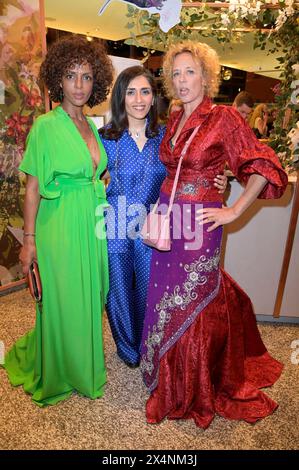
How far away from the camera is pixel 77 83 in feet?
5.25

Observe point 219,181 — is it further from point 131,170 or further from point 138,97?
point 138,97

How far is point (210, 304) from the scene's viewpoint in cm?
170

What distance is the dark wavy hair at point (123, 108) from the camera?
173 centimetres

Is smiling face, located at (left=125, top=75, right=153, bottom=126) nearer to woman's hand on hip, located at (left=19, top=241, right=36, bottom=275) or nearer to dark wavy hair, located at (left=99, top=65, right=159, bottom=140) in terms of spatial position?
dark wavy hair, located at (left=99, top=65, right=159, bottom=140)

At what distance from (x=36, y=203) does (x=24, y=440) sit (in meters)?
1.07

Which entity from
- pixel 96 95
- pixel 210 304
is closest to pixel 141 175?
pixel 96 95

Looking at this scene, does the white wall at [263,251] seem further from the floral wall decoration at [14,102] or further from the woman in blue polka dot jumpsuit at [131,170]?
the floral wall decoration at [14,102]

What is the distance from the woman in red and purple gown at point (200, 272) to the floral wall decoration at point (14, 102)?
1665 millimetres

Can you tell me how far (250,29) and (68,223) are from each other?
1649mm

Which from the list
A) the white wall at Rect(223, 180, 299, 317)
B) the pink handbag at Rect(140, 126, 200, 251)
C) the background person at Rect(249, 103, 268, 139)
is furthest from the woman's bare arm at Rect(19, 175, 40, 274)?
the background person at Rect(249, 103, 268, 139)

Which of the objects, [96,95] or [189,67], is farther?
[96,95]

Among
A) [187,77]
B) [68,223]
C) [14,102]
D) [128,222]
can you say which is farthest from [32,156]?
[14,102]

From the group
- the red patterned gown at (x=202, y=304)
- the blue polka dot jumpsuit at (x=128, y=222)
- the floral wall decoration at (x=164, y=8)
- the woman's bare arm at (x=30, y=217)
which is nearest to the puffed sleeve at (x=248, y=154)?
the red patterned gown at (x=202, y=304)
